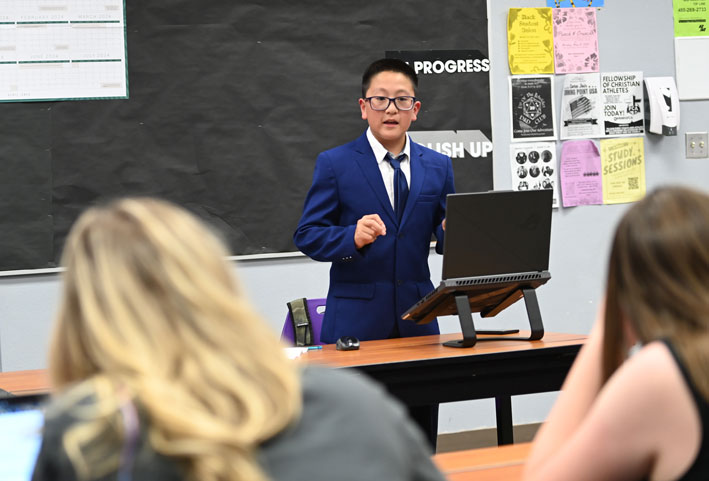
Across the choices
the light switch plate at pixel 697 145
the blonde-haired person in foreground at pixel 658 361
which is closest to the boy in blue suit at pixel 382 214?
the blonde-haired person in foreground at pixel 658 361

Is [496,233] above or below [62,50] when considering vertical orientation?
below

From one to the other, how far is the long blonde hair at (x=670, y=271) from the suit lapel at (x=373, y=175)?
6.68 ft

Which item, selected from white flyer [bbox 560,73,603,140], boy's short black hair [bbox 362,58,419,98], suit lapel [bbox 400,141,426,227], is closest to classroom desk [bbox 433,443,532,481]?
suit lapel [bbox 400,141,426,227]

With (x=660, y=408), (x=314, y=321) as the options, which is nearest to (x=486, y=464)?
(x=660, y=408)

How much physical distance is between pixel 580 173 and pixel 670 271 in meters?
3.55

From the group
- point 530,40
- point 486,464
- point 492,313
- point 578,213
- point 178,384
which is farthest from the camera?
point 578,213

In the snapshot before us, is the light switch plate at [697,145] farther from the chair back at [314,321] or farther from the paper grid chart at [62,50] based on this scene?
the paper grid chart at [62,50]

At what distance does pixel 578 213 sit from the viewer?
4605 mm

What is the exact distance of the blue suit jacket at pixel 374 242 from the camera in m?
3.12

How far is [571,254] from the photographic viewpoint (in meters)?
4.62

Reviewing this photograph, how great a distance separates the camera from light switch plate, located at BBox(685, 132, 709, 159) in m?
4.75

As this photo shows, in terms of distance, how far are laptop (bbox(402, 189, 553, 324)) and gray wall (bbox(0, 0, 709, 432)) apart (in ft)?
4.79

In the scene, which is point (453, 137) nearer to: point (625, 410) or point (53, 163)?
point (53, 163)

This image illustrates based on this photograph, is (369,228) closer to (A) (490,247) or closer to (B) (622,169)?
(A) (490,247)
